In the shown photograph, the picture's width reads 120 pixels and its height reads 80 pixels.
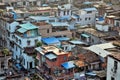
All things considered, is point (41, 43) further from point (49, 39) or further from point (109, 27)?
point (109, 27)

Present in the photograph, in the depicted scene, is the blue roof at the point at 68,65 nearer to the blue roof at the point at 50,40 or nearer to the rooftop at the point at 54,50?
→ the rooftop at the point at 54,50

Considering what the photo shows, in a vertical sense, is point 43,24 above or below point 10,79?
above

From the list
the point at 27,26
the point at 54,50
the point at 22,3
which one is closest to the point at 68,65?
the point at 54,50

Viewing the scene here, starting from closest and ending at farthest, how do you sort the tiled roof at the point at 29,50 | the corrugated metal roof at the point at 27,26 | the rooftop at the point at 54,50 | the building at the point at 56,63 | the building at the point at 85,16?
the building at the point at 56,63 → the rooftop at the point at 54,50 → the tiled roof at the point at 29,50 → the corrugated metal roof at the point at 27,26 → the building at the point at 85,16

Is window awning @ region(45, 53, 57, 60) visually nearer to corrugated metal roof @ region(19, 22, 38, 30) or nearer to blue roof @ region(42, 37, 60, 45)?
blue roof @ region(42, 37, 60, 45)

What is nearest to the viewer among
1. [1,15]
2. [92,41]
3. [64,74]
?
[64,74]

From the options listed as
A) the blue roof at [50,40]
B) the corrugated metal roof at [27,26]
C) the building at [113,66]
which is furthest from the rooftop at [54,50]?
the building at [113,66]

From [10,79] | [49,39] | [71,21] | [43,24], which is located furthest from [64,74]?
[71,21]

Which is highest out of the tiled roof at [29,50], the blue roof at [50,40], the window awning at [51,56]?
the window awning at [51,56]

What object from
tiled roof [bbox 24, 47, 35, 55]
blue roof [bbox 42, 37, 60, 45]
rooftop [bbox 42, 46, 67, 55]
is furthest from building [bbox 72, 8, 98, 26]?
rooftop [bbox 42, 46, 67, 55]

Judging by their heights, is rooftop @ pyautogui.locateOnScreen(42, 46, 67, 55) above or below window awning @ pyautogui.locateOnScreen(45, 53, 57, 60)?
above

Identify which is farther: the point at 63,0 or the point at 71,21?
the point at 63,0
